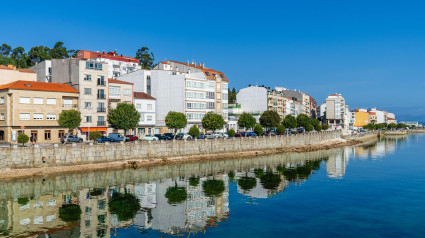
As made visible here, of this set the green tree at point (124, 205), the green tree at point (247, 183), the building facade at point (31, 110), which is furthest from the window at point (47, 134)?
the green tree at point (247, 183)

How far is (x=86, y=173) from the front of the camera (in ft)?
171

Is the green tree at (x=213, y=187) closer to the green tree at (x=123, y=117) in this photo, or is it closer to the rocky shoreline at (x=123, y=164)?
the rocky shoreline at (x=123, y=164)

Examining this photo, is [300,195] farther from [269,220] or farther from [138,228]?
[138,228]

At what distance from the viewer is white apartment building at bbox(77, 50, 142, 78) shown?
12312 cm

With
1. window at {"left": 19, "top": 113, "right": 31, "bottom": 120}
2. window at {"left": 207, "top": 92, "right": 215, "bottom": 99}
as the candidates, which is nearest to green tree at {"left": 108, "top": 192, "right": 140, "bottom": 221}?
window at {"left": 19, "top": 113, "right": 31, "bottom": 120}

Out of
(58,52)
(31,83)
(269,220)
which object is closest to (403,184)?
(269,220)

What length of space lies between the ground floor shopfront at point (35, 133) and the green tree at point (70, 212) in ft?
111

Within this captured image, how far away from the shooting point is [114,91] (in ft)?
273

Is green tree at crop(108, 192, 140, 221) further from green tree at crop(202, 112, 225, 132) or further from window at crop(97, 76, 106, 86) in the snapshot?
green tree at crop(202, 112, 225, 132)

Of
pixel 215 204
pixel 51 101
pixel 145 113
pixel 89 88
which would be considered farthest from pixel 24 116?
pixel 215 204

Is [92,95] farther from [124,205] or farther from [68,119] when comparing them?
[124,205]

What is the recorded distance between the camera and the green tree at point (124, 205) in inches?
1312

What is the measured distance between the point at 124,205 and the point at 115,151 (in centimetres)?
2236

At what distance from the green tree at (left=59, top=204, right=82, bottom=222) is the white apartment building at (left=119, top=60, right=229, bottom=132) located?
59086 millimetres
